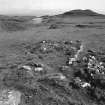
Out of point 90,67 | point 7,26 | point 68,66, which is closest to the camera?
point 90,67

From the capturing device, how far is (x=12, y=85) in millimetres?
11883

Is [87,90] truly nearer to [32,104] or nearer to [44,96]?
[44,96]

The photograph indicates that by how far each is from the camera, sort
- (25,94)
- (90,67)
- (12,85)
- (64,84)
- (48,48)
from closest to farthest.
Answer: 1. (25,94)
2. (12,85)
3. (64,84)
4. (90,67)
5. (48,48)

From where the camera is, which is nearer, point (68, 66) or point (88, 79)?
point (88, 79)

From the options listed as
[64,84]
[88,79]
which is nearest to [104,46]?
[88,79]

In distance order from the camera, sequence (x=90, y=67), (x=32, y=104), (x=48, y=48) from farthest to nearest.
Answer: (x=48, y=48)
(x=90, y=67)
(x=32, y=104)

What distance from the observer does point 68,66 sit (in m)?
16.4

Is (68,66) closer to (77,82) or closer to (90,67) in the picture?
(90,67)

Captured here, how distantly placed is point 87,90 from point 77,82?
101cm

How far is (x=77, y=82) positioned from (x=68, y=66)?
141 inches

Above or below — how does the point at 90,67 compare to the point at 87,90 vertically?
above

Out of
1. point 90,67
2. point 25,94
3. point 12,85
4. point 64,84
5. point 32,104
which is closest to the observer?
point 32,104

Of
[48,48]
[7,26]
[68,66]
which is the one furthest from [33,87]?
[7,26]

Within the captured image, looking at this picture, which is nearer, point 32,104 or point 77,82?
point 32,104
